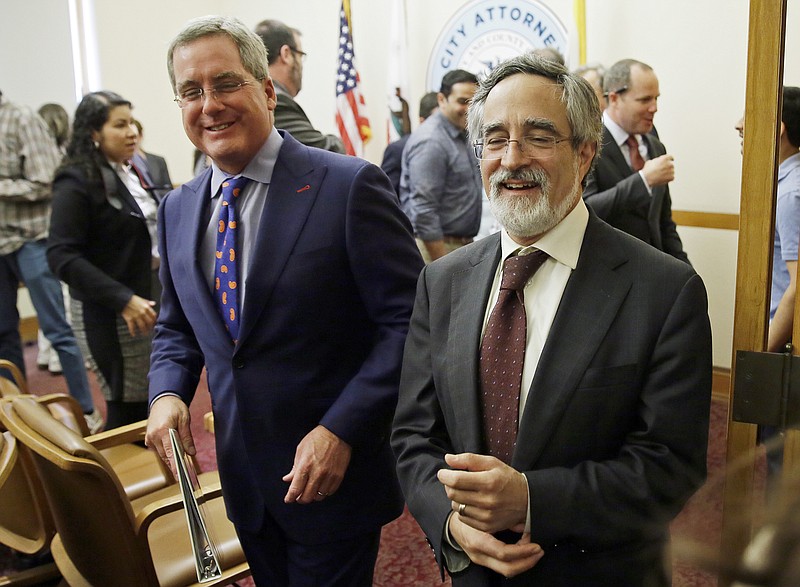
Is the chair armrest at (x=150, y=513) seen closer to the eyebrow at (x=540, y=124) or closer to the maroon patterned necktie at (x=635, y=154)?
the eyebrow at (x=540, y=124)

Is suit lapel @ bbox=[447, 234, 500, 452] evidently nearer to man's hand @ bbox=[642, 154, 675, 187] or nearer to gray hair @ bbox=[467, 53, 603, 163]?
gray hair @ bbox=[467, 53, 603, 163]

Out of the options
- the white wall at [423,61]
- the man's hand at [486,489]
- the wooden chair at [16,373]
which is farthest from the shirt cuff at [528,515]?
the wooden chair at [16,373]

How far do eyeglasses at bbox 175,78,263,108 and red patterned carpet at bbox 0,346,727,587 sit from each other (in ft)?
3.76

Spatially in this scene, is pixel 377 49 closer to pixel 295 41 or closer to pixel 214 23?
pixel 295 41

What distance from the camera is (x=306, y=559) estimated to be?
1682 mm

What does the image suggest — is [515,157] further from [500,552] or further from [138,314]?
[138,314]

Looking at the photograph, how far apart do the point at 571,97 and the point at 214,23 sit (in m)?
0.75

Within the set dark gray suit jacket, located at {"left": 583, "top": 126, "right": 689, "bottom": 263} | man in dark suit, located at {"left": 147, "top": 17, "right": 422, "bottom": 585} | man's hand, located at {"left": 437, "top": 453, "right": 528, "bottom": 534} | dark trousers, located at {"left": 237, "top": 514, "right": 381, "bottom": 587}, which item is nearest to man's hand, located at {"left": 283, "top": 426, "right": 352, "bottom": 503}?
man in dark suit, located at {"left": 147, "top": 17, "right": 422, "bottom": 585}

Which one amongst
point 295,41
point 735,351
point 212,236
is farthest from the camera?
point 295,41

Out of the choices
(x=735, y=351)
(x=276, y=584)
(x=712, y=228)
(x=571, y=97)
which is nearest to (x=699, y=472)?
(x=735, y=351)

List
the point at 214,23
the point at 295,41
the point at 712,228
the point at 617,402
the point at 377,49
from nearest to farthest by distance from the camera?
the point at 617,402
the point at 214,23
the point at 295,41
the point at 712,228
the point at 377,49

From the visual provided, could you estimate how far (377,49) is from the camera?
21.0ft

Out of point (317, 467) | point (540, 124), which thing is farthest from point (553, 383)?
point (317, 467)

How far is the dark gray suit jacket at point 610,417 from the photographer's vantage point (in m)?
1.19
